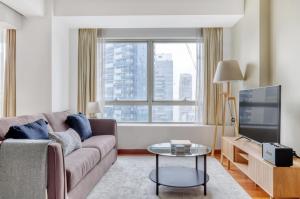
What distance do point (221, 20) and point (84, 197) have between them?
142 inches

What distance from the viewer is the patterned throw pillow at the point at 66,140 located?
2.64 metres

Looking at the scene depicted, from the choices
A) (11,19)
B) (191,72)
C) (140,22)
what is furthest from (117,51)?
(11,19)

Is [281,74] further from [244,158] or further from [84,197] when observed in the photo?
[84,197]

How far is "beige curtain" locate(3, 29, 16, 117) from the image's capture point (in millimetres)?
4309

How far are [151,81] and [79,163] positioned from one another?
299cm

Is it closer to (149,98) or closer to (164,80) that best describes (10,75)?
(149,98)

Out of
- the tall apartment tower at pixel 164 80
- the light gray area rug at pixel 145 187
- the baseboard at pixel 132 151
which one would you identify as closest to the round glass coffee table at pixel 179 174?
the light gray area rug at pixel 145 187

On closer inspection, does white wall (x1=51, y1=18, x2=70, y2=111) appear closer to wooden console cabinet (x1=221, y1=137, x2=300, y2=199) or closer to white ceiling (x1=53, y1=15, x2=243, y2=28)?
white ceiling (x1=53, y1=15, x2=243, y2=28)

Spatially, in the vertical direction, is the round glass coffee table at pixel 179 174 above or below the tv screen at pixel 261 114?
below

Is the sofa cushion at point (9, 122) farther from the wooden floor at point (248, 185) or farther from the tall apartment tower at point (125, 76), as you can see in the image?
the wooden floor at point (248, 185)

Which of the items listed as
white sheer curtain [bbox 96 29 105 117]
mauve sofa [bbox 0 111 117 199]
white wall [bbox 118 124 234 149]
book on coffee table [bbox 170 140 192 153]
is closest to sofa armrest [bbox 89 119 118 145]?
mauve sofa [bbox 0 111 117 199]

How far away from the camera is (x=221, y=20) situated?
4.42 metres

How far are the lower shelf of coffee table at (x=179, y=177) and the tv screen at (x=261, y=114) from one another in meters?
0.88

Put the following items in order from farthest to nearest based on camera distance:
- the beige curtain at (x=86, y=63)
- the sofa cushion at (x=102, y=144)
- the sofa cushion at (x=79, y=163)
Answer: the beige curtain at (x=86, y=63)
the sofa cushion at (x=102, y=144)
the sofa cushion at (x=79, y=163)
